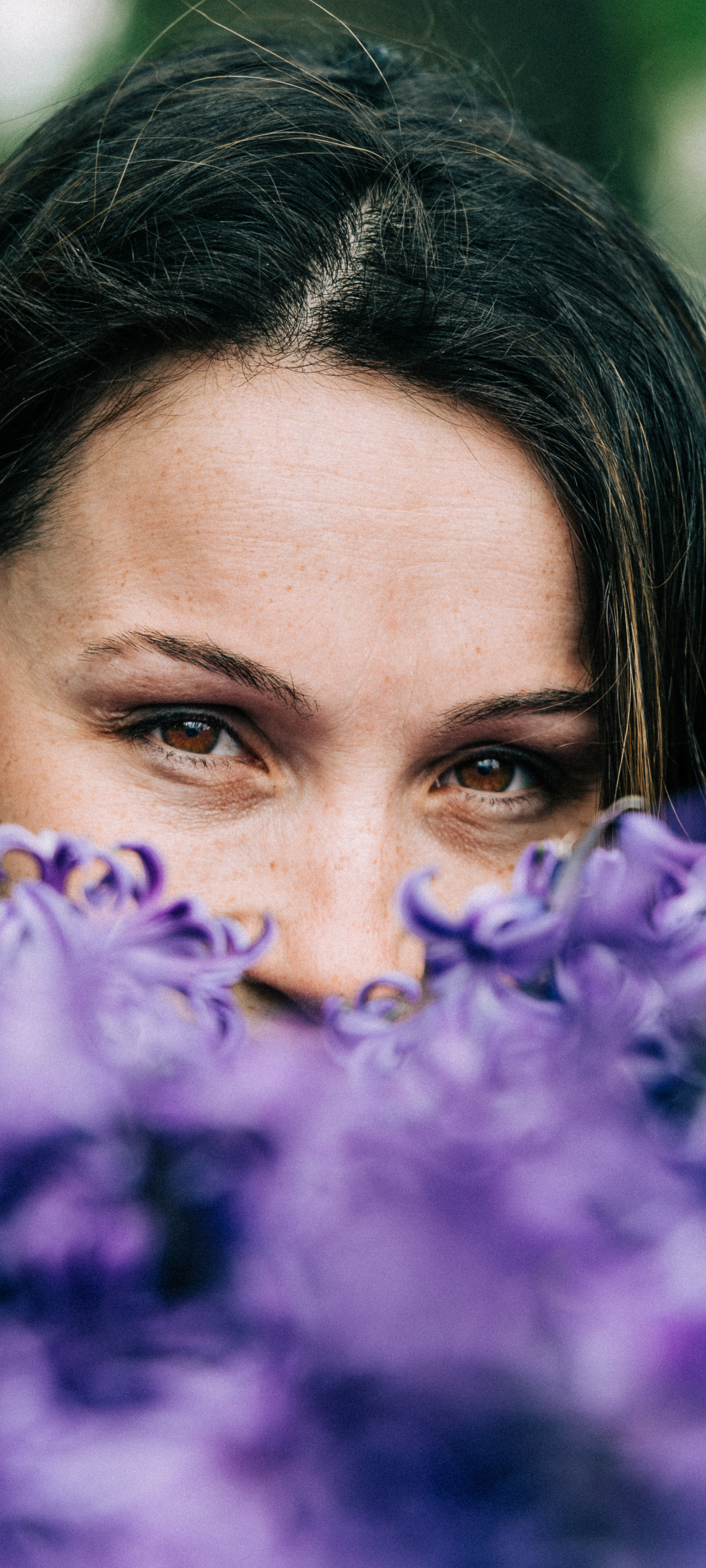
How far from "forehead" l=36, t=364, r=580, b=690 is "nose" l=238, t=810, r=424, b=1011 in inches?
6.8

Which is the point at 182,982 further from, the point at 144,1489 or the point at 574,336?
the point at 574,336

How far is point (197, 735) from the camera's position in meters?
1.13

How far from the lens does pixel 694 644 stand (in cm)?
141

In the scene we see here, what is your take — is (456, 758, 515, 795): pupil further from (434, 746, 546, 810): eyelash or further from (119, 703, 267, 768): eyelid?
(119, 703, 267, 768): eyelid

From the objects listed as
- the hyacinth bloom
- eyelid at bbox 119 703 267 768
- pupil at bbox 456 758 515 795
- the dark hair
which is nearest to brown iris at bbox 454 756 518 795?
pupil at bbox 456 758 515 795

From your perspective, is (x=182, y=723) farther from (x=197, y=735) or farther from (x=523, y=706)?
(x=523, y=706)

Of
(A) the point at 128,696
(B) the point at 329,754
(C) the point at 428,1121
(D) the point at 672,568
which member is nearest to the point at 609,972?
(C) the point at 428,1121

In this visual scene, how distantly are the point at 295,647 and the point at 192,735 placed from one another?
0.17 meters

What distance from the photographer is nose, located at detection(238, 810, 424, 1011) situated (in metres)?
0.94

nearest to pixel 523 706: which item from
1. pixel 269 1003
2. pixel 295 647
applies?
pixel 295 647

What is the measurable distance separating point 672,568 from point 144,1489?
3.89 ft

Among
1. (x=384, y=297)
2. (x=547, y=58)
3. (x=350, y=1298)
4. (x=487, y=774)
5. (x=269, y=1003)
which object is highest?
(x=547, y=58)

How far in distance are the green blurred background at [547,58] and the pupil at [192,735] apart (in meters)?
0.97

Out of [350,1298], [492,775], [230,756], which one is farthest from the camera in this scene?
[492,775]
